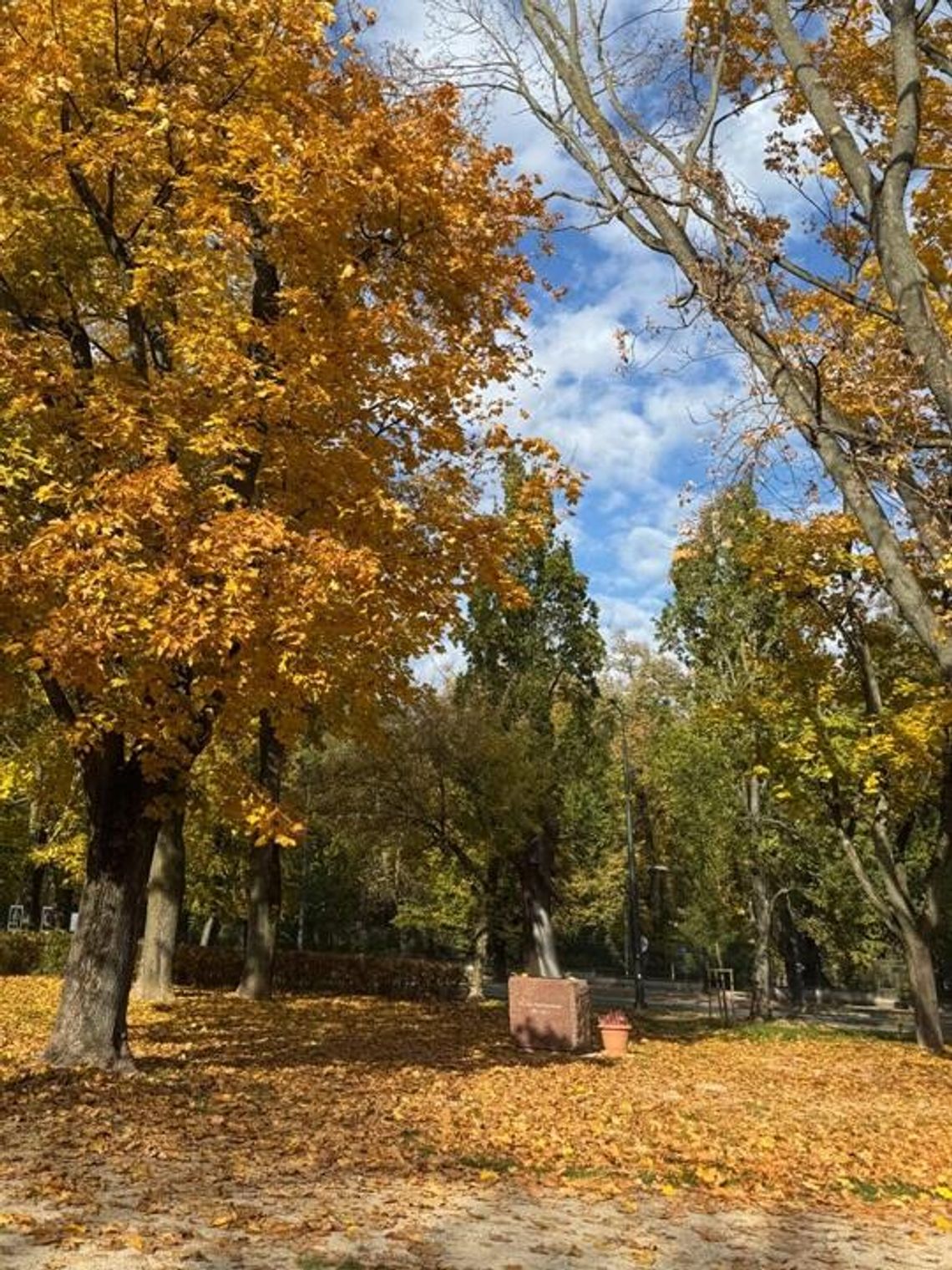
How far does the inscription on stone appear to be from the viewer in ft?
50.1

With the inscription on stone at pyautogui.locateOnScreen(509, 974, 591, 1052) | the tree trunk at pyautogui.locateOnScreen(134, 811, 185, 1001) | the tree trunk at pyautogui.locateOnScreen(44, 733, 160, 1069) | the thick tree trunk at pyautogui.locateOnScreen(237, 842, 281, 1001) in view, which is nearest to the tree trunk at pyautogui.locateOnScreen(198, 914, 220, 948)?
the thick tree trunk at pyautogui.locateOnScreen(237, 842, 281, 1001)

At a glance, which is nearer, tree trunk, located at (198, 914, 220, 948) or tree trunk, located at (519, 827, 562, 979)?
tree trunk, located at (519, 827, 562, 979)

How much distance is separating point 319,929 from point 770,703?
37.0 metres

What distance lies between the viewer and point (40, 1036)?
13.2m

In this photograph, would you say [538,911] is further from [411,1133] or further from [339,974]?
[411,1133]

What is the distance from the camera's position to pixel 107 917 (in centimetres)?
993

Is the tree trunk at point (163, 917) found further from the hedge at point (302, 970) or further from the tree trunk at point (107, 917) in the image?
the tree trunk at point (107, 917)

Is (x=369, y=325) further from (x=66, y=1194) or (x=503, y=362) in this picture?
(x=66, y=1194)

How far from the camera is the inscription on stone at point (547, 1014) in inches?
601

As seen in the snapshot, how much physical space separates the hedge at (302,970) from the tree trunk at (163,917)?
6.07 m

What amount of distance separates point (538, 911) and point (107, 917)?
723 inches

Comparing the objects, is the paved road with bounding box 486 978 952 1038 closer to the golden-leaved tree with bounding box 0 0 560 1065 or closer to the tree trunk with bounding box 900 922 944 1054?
the tree trunk with bounding box 900 922 944 1054

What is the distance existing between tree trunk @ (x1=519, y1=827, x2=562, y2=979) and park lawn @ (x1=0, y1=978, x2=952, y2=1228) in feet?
36.6

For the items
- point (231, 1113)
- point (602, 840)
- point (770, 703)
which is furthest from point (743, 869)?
point (231, 1113)
